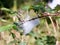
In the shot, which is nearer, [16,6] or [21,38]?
[21,38]

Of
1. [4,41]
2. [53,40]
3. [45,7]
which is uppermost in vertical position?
[45,7]

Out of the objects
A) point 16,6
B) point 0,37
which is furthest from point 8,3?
point 0,37

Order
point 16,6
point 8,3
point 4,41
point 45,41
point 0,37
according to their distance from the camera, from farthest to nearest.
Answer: point 8,3 < point 16,6 < point 0,37 < point 4,41 < point 45,41

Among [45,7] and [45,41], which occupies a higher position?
[45,7]

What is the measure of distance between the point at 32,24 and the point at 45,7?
9 centimetres

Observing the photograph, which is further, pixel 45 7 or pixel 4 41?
pixel 4 41

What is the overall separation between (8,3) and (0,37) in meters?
2.44

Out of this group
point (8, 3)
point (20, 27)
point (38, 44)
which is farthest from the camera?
point (8, 3)

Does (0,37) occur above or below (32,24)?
below

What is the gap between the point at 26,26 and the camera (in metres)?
Result: 1.00

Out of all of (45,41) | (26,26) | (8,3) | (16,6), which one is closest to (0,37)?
(45,41)

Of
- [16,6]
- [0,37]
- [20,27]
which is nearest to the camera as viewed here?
[20,27]

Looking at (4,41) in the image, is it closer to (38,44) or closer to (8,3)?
(38,44)

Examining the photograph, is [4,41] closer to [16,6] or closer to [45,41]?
[45,41]
